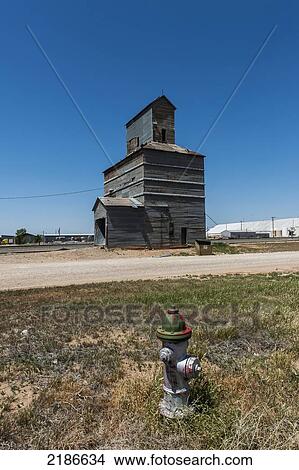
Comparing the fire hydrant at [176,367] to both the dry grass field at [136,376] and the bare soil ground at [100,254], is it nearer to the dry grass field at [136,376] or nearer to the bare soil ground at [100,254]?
the dry grass field at [136,376]

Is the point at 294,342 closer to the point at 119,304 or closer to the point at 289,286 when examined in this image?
the point at 119,304

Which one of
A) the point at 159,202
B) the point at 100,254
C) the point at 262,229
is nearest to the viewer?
the point at 100,254

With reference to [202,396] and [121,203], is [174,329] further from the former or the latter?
[121,203]

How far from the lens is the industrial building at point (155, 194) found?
1324 inches

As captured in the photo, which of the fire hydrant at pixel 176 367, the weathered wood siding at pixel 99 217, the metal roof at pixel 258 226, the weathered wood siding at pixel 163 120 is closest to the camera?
the fire hydrant at pixel 176 367

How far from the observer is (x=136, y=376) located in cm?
402

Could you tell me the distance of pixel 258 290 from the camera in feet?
33.1

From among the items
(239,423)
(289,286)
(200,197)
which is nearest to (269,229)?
(200,197)

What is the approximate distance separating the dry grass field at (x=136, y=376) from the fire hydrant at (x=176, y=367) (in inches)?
4.5

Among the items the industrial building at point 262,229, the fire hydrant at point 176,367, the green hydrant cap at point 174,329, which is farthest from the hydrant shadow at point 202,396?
the industrial building at point 262,229

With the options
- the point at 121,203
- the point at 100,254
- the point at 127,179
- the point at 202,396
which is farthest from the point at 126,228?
the point at 202,396

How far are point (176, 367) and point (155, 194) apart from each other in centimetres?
3180

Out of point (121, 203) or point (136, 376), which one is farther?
point (121, 203)
